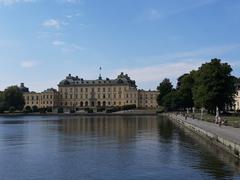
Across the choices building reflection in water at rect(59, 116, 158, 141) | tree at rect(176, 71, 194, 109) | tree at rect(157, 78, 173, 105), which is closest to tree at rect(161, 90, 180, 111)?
tree at rect(176, 71, 194, 109)

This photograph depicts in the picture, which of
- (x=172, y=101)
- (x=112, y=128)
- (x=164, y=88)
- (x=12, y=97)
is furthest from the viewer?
(x=12, y=97)

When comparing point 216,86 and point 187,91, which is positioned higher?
point 187,91

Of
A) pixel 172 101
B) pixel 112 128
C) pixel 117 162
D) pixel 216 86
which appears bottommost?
pixel 117 162

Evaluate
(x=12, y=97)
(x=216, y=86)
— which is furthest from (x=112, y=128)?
(x=12, y=97)

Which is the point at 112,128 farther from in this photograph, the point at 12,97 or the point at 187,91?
the point at 12,97

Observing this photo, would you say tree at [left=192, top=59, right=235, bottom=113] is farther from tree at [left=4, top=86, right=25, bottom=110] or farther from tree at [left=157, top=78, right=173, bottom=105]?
tree at [left=4, top=86, right=25, bottom=110]

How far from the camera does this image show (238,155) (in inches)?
1109

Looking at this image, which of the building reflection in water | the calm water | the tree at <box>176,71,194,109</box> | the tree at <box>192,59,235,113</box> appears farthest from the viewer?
the tree at <box>176,71,194,109</box>

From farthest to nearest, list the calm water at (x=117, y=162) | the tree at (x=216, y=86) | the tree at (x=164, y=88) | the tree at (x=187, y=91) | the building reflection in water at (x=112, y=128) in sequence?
the tree at (x=164, y=88), the tree at (x=187, y=91), the tree at (x=216, y=86), the building reflection in water at (x=112, y=128), the calm water at (x=117, y=162)

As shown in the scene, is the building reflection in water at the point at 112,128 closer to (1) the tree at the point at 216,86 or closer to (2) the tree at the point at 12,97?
(1) the tree at the point at 216,86

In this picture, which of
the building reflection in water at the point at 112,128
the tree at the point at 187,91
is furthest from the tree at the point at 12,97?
the building reflection in water at the point at 112,128

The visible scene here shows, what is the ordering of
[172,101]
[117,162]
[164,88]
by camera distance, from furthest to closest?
[164,88], [172,101], [117,162]

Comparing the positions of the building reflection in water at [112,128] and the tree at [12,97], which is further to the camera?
the tree at [12,97]

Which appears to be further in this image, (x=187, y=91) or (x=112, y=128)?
(x=187, y=91)
